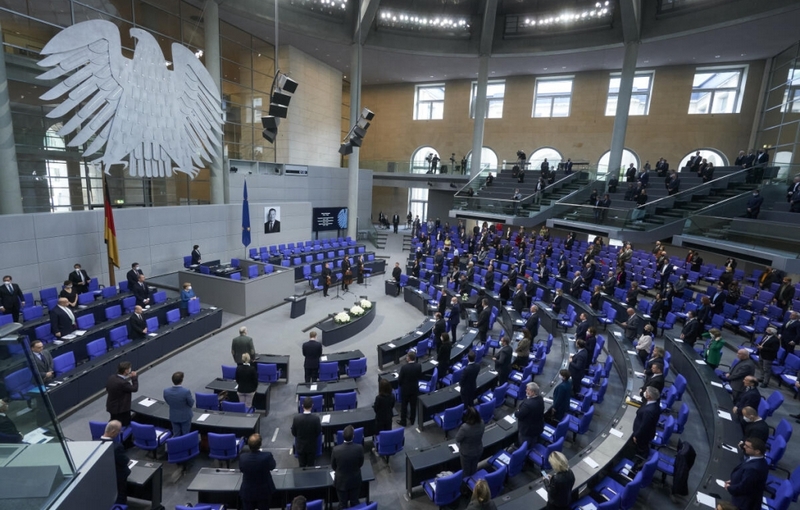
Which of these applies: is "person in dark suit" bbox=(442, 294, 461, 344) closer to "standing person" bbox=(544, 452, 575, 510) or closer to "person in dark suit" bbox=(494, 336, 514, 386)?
"person in dark suit" bbox=(494, 336, 514, 386)

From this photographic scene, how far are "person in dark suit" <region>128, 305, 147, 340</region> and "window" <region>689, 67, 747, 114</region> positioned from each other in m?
30.2

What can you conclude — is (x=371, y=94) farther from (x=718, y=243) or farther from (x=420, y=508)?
(x=420, y=508)

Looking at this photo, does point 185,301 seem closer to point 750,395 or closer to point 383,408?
point 383,408

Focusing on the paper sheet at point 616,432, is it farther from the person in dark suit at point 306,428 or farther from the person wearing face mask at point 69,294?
the person wearing face mask at point 69,294

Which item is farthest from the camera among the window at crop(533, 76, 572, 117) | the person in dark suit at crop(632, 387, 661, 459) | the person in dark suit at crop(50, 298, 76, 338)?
the window at crop(533, 76, 572, 117)

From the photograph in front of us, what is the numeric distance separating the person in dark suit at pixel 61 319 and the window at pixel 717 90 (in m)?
31.4

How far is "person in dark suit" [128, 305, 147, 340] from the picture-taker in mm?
8805

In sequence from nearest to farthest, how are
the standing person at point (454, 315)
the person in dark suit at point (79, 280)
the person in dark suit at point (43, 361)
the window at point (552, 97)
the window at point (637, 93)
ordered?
the person in dark suit at point (43, 361) < the standing person at point (454, 315) < the person in dark suit at point (79, 280) < the window at point (637, 93) < the window at point (552, 97)

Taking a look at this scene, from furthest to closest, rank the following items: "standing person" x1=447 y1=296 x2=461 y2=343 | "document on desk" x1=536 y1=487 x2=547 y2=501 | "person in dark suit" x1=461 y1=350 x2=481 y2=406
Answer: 1. "standing person" x1=447 y1=296 x2=461 y2=343
2. "person in dark suit" x1=461 y1=350 x2=481 y2=406
3. "document on desk" x1=536 y1=487 x2=547 y2=501

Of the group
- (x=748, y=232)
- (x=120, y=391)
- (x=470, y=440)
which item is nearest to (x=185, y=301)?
(x=120, y=391)

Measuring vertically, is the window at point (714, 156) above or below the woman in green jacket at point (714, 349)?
above

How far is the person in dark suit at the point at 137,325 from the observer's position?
8805 millimetres

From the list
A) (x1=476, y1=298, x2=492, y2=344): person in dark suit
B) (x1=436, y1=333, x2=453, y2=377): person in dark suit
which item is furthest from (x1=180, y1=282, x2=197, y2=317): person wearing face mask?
(x1=476, y1=298, x2=492, y2=344): person in dark suit

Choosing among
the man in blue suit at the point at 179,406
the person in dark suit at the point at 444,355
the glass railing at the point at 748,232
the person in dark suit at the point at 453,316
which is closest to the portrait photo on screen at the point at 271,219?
the person in dark suit at the point at 453,316
